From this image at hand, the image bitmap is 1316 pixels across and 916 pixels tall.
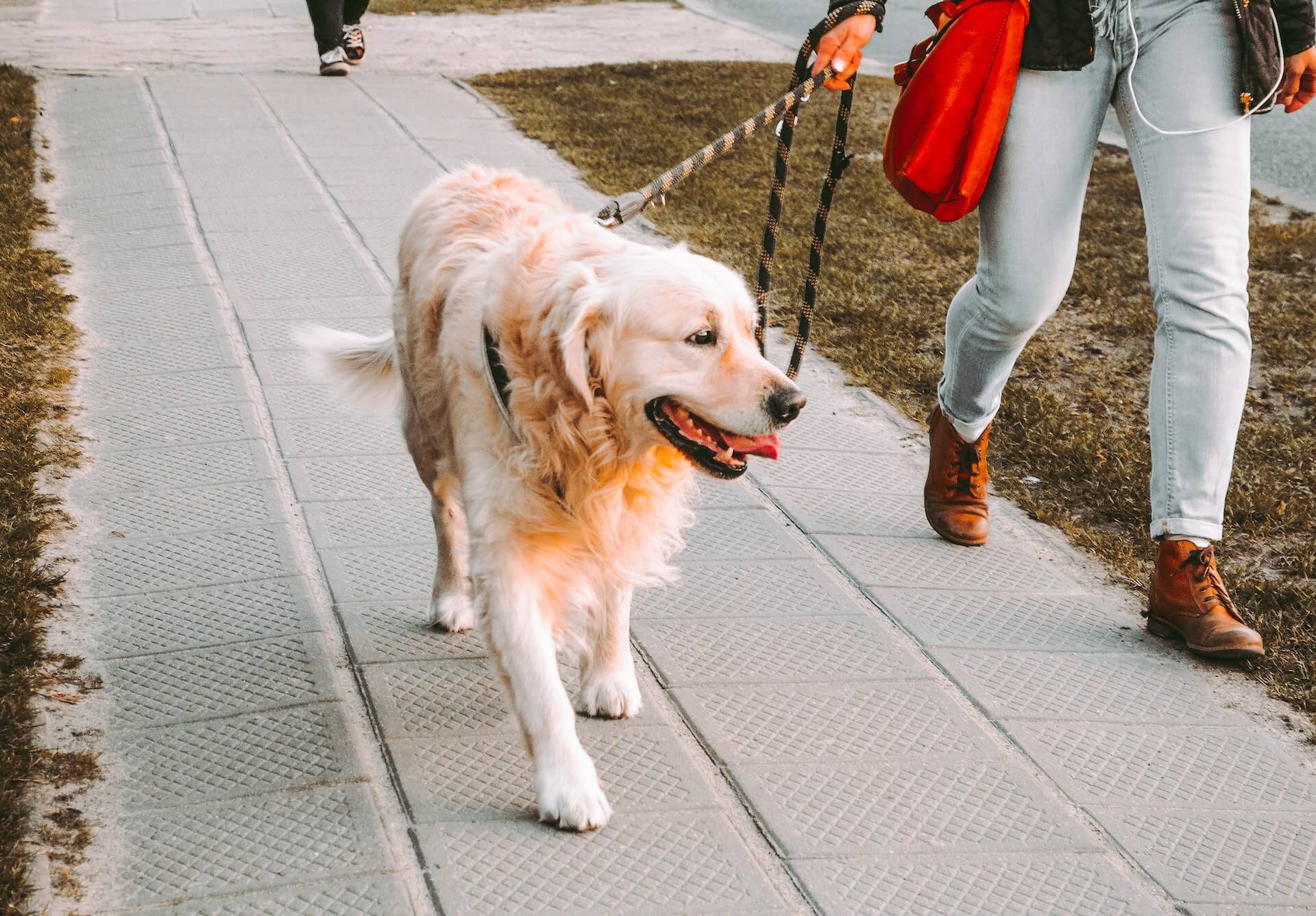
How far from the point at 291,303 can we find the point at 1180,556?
3630 mm

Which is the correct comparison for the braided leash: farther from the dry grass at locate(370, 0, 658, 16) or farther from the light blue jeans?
the dry grass at locate(370, 0, 658, 16)

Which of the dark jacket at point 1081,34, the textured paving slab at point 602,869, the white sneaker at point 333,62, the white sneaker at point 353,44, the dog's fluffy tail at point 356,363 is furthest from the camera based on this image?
the white sneaker at point 353,44

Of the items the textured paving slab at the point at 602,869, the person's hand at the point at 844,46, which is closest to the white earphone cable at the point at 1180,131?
the person's hand at the point at 844,46

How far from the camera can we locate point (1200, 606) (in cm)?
351

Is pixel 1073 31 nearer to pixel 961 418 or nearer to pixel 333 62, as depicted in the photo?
pixel 961 418

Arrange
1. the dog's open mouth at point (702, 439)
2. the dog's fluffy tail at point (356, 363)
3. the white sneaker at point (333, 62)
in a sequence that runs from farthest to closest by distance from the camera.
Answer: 1. the white sneaker at point (333, 62)
2. the dog's fluffy tail at point (356, 363)
3. the dog's open mouth at point (702, 439)

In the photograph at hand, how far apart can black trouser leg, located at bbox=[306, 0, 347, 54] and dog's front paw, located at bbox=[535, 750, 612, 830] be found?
26.1 feet

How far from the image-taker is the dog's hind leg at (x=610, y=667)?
3.17 m

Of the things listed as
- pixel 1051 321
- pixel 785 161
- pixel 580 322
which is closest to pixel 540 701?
pixel 580 322

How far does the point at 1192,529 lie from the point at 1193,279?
2.02ft

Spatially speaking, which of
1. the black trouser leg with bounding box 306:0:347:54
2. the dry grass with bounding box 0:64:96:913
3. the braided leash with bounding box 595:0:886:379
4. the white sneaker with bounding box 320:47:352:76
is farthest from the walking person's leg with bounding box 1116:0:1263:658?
the white sneaker with bounding box 320:47:352:76

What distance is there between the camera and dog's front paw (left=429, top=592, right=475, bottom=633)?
11.5ft

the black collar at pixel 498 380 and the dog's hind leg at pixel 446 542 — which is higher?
the black collar at pixel 498 380

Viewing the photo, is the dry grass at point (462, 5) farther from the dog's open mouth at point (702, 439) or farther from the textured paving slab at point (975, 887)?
the textured paving slab at point (975, 887)
